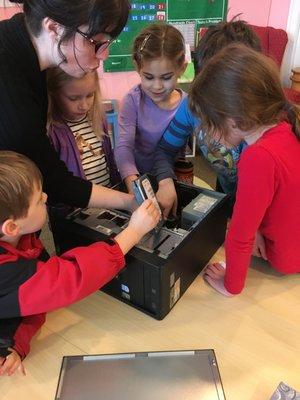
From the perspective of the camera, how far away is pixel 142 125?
1265mm

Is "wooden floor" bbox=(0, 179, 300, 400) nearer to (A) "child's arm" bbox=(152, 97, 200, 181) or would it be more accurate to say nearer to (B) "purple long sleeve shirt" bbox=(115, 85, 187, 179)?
(A) "child's arm" bbox=(152, 97, 200, 181)

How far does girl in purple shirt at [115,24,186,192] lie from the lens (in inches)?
46.1

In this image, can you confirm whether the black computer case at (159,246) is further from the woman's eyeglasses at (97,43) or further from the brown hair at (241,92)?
the woman's eyeglasses at (97,43)

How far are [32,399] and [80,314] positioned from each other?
0.65 ft

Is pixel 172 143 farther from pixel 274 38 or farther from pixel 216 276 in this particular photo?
pixel 274 38

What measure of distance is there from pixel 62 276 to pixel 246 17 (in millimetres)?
2794

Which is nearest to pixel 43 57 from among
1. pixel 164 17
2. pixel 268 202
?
pixel 268 202

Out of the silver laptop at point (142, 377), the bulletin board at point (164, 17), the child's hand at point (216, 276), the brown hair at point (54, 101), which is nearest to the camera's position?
the silver laptop at point (142, 377)

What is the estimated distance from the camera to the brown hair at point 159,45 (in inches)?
46.0

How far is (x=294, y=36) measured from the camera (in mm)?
2771

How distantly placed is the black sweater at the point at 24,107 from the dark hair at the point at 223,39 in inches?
17.9

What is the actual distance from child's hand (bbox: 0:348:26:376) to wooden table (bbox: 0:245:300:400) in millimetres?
12

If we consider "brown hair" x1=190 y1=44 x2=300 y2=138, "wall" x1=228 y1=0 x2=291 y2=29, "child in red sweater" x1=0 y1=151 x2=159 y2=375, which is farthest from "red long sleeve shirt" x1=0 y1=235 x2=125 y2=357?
"wall" x1=228 y1=0 x2=291 y2=29

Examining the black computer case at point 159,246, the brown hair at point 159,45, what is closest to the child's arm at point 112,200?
the black computer case at point 159,246
